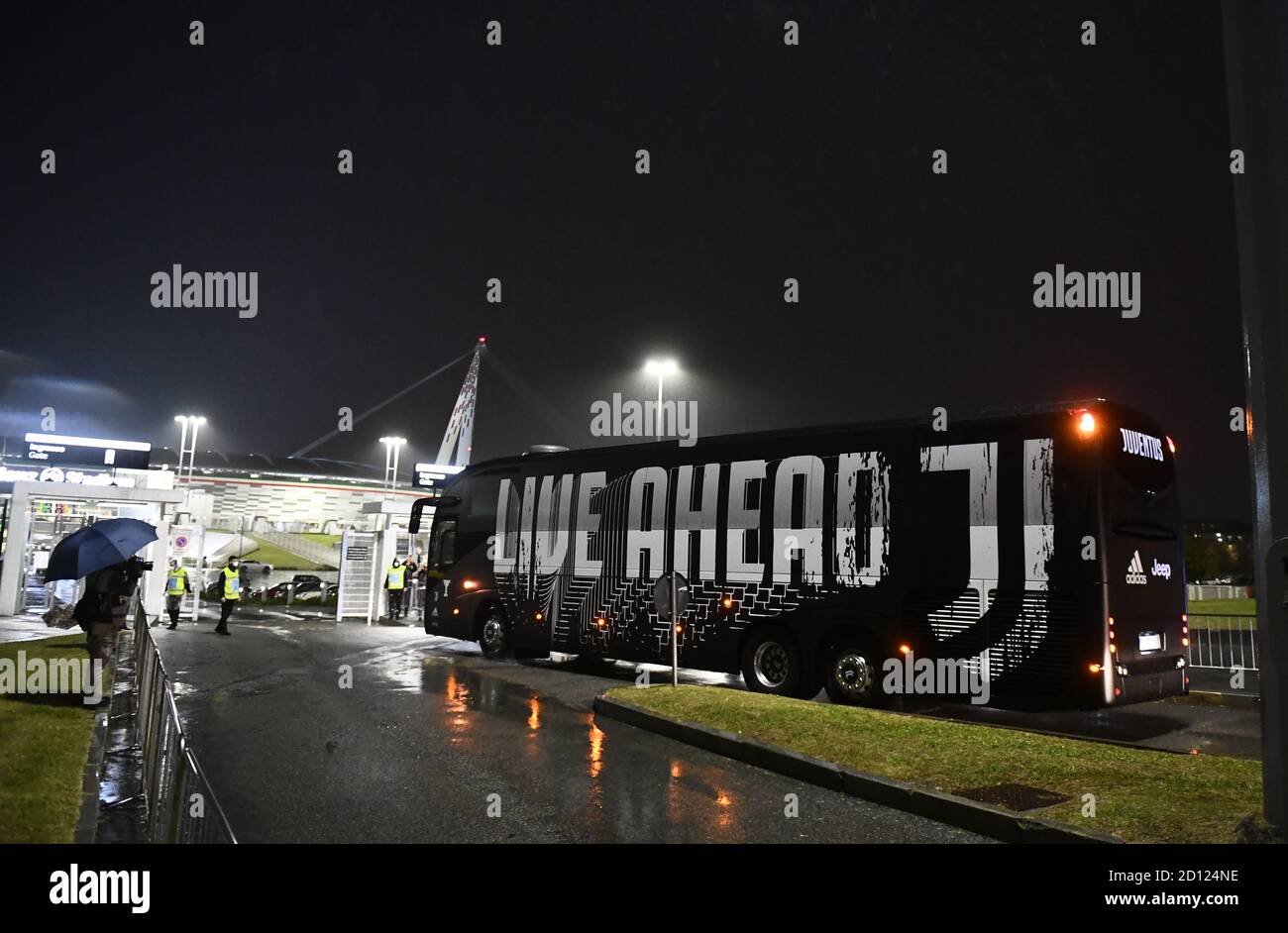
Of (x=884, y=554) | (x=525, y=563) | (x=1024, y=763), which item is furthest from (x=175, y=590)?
(x=1024, y=763)

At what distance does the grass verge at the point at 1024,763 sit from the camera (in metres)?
5.55

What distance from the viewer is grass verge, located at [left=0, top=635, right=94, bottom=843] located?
559cm

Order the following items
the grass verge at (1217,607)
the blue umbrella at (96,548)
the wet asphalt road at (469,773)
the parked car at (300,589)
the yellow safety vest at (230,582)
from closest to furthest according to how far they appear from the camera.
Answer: the wet asphalt road at (469,773)
the blue umbrella at (96,548)
the yellow safety vest at (230,582)
the grass verge at (1217,607)
the parked car at (300,589)

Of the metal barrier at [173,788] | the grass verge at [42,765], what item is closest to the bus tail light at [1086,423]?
the metal barrier at [173,788]

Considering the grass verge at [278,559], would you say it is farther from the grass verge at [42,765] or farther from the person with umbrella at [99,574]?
the grass verge at [42,765]

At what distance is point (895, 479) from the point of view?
10.5 meters

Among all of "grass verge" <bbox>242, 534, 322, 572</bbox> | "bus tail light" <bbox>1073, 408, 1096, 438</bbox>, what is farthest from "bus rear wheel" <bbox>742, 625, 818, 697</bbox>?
"grass verge" <bbox>242, 534, 322, 572</bbox>

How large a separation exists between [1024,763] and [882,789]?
1.46m

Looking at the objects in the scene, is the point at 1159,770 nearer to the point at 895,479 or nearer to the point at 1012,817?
the point at 1012,817

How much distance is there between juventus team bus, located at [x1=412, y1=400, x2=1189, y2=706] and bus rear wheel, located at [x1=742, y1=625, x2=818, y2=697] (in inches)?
1.0

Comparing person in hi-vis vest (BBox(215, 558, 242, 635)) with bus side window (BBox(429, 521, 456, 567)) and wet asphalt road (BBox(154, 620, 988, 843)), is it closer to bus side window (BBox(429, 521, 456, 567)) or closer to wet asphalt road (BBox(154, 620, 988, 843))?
bus side window (BBox(429, 521, 456, 567))

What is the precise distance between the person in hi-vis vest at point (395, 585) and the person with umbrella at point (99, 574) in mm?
13295
